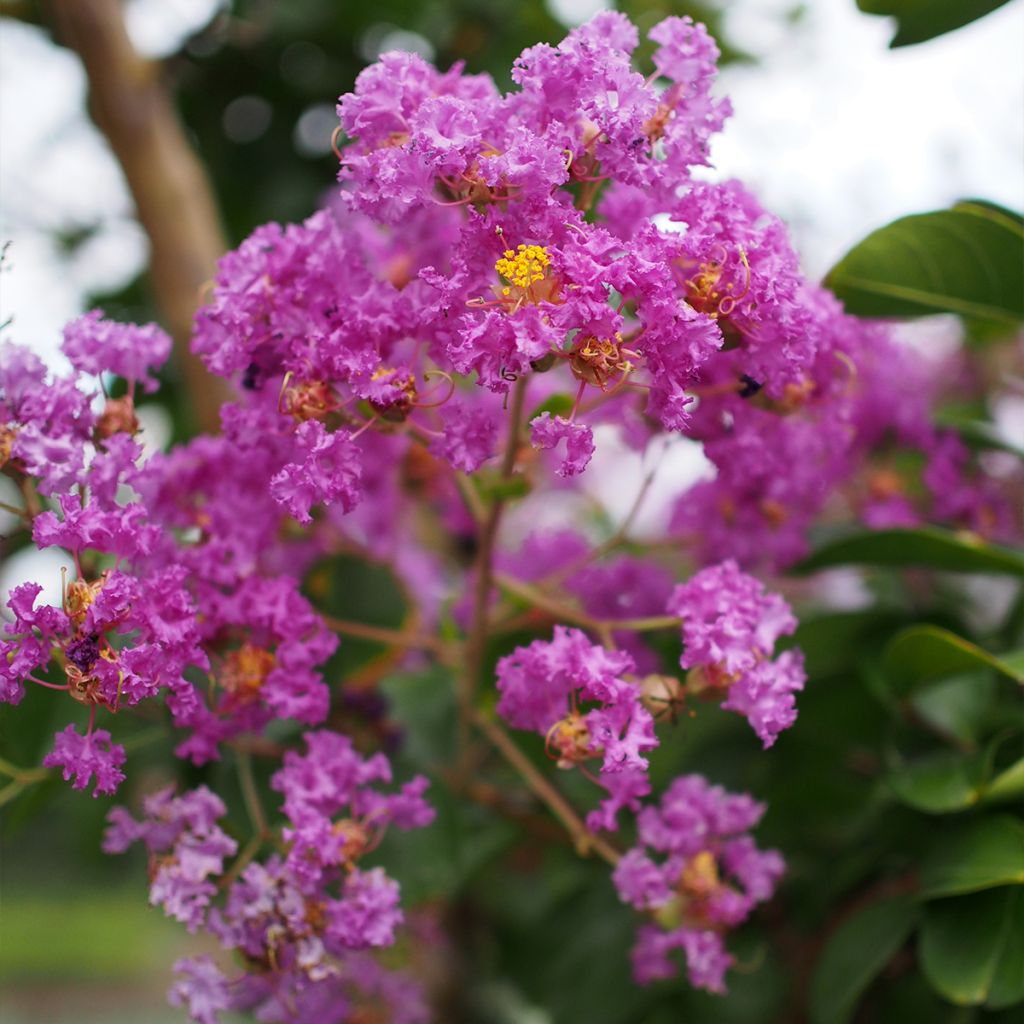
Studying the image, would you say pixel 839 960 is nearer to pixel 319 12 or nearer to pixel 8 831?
pixel 8 831

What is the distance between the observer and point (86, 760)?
641mm

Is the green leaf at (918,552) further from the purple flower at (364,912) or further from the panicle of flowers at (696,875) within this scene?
the purple flower at (364,912)

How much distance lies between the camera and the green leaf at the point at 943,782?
0.80 metres

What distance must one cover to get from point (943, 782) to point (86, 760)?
0.62m

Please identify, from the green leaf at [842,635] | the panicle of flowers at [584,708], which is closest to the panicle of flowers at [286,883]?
the panicle of flowers at [584,708]

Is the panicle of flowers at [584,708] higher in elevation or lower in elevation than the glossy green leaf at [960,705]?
higher

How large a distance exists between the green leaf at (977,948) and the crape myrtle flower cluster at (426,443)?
149 mm

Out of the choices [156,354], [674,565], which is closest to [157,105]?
[156,354]

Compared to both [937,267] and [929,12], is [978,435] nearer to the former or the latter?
[937,267]

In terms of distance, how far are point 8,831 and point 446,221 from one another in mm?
597

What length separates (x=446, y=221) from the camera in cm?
77

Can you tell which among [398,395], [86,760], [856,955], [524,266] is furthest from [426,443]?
[856,955]

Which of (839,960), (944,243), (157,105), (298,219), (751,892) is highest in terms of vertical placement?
(157,105)

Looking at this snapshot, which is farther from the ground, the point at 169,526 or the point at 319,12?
the point at 319,12
